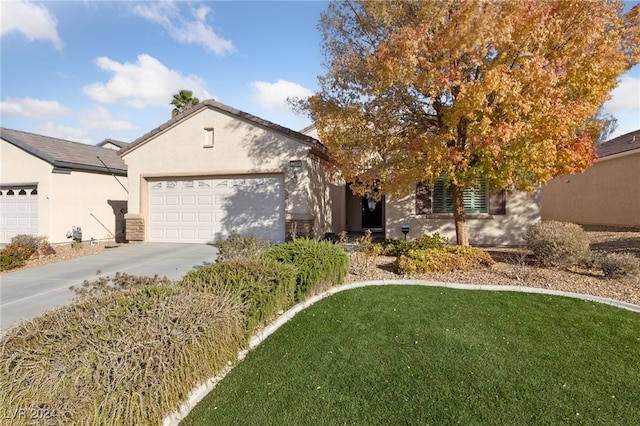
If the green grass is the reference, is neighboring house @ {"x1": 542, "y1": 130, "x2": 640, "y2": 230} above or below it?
above

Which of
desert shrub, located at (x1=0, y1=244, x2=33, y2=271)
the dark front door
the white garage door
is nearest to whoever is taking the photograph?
desert shrub, located at (x1=0, y1=244, x2=33, y2=271)

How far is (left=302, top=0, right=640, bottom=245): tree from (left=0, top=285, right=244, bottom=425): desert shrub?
19.5 feet

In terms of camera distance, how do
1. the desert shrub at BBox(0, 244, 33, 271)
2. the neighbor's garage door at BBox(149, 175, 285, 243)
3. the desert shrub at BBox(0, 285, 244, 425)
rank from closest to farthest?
1. the desert shrub at BBox(0, 285, 244, 425)
2. the desert shrub at BBox(0, 244, 33, 271)
3. the neighbor's garage door at BBox(149, 175, 285, 243)

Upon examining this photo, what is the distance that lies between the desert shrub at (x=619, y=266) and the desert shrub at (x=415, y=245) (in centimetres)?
322

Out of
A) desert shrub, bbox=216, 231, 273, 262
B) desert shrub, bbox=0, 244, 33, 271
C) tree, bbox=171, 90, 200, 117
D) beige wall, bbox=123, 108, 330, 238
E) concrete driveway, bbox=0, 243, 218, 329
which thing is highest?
tree, bbox=171, 90, 200, 117

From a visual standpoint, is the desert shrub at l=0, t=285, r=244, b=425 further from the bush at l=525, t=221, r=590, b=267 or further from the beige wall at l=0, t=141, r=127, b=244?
the beige wall at l=0, t=141, r=127, b=244

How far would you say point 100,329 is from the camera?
3084 mm

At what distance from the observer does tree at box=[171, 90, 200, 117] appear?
22250 mm

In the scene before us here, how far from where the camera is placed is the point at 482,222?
11.6 metres

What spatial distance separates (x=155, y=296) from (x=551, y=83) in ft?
25.5

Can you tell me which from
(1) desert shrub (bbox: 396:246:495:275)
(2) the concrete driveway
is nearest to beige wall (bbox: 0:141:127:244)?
(2) the concrete driveway

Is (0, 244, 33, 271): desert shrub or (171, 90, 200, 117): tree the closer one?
(0, 244, 33, 271): desert shrub

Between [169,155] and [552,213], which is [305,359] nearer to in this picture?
[169,155]

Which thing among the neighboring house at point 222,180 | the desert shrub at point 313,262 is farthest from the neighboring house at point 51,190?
the desert shrub at point 313,262
